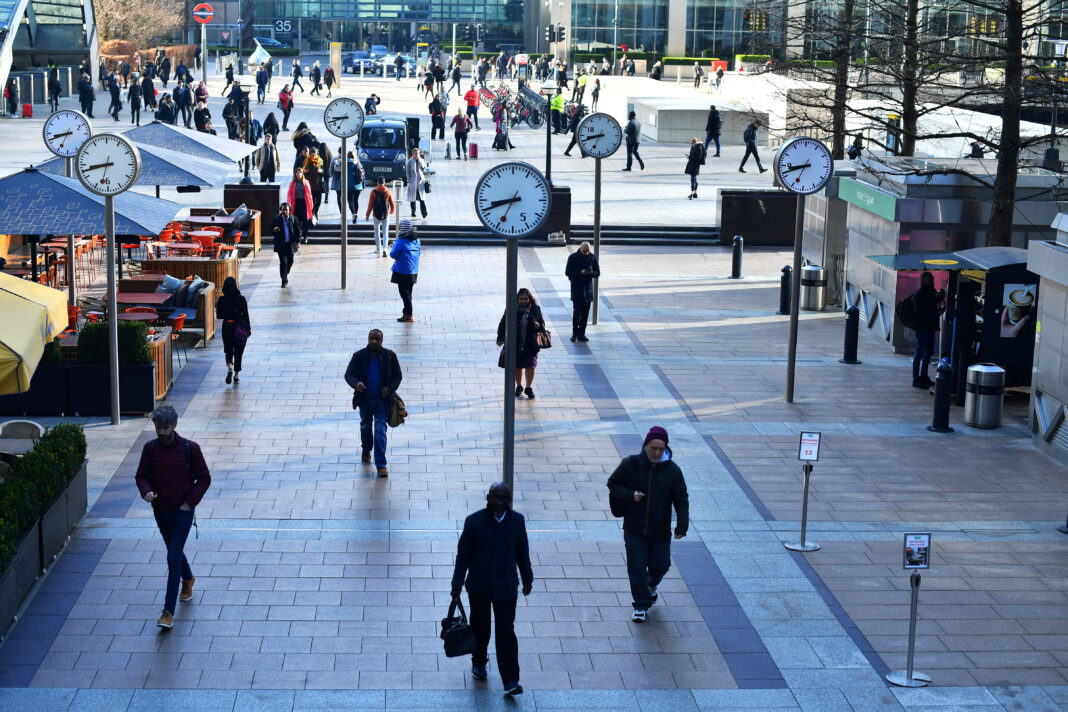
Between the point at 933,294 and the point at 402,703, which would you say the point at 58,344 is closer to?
the point at 402,703

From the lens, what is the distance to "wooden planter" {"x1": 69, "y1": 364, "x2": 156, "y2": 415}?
15664 mm

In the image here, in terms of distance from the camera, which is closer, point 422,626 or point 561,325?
point 422,626

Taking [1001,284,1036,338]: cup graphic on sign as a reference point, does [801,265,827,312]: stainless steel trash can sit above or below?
below

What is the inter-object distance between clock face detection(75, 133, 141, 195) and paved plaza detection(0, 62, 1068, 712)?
2.63m

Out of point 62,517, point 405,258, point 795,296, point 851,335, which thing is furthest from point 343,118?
point 62,517

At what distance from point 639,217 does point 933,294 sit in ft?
47.1

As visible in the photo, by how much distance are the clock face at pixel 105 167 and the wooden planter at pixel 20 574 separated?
5.48m

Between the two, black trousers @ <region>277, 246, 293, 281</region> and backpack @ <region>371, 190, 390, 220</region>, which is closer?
black trousers @ <region>277, 246, 293, 281</region>

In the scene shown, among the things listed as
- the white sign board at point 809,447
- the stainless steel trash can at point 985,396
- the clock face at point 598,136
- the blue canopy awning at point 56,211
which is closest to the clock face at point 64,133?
the blue canopy awning at point 56,211

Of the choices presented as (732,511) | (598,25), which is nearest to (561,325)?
(732,511)

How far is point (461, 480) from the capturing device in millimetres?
13617

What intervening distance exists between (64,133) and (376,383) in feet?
38.8

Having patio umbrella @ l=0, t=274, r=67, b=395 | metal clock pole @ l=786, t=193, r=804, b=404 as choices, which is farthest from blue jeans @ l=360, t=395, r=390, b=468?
metal clock pole @ l=786, t=193, r=804, b=404

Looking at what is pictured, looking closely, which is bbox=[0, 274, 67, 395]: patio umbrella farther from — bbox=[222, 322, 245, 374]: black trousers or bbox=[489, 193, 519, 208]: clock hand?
bbox=[222, 322, 245, 374]: black trousers
